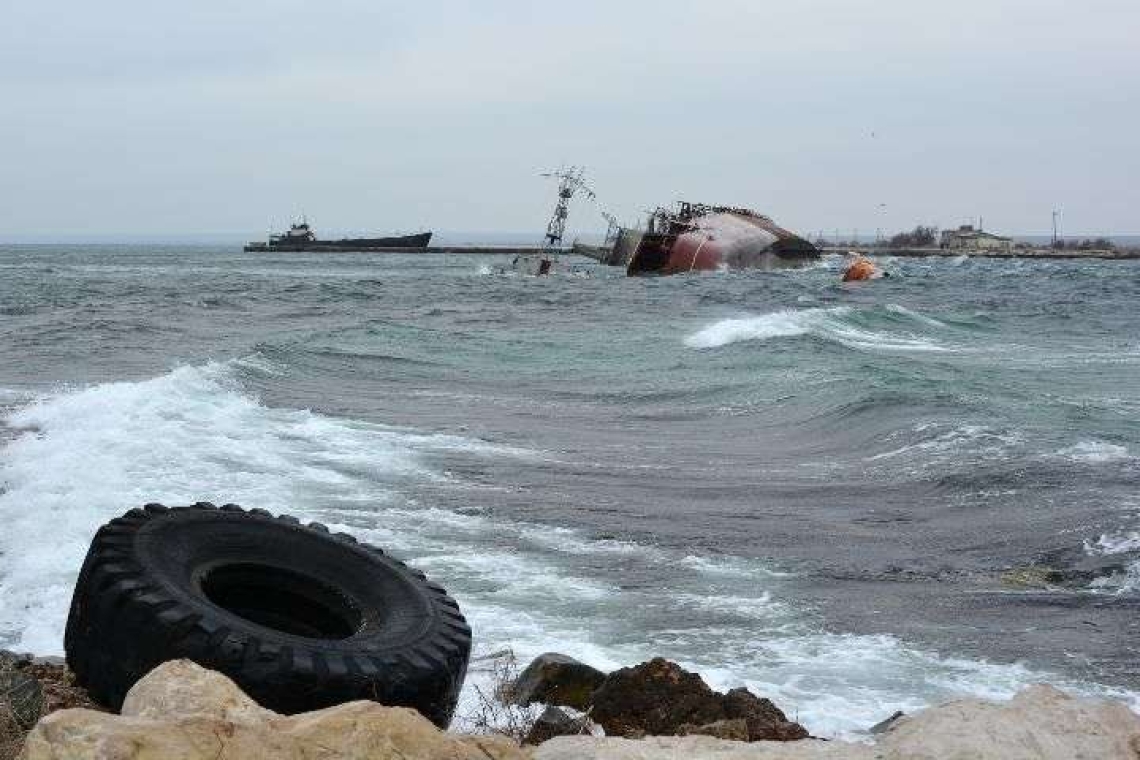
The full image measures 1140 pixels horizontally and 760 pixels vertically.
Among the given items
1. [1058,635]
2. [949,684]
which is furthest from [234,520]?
[1058,635]

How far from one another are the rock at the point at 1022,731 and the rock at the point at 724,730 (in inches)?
42.9

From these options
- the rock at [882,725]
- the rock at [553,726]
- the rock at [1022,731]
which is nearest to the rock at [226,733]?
the rock at [1022,731]

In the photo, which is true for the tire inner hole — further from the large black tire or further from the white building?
the white building

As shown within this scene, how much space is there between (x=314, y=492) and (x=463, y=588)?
3.18 meters

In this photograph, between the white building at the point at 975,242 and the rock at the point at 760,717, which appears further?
the white building at the point at 975,242

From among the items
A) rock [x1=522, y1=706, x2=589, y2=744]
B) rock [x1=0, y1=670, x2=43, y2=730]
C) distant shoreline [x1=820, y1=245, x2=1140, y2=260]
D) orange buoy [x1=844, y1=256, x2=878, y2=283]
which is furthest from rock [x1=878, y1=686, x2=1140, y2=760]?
distant shoreline [x1=820, y1=245, x2=1140, y2=260]

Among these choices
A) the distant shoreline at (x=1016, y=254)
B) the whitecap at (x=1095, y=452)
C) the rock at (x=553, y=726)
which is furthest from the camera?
the distant shoreline at (x=1016, y=254)

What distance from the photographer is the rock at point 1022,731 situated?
3.37m

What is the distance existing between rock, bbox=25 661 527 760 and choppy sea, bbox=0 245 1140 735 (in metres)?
3.17

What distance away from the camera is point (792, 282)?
5266 cm

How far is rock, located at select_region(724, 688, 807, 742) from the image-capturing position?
5.07 meters

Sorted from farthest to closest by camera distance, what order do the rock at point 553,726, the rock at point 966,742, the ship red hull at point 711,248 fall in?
1. the ship red hull at point 711,248
2. the rock at point 553,726
3. the rock at point 966,742

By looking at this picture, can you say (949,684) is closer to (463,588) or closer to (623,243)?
(463,588)

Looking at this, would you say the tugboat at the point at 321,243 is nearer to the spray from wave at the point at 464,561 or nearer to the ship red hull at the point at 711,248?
the ship red hull at the point at 711,248
